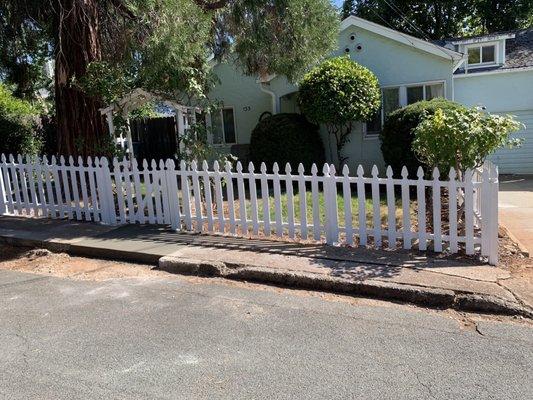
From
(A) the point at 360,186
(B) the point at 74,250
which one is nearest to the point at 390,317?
(A) the point at 360,186

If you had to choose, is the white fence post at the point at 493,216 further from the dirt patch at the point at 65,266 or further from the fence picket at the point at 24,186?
the fence picket at the point at 24,186

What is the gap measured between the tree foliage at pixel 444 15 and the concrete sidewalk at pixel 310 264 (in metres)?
23.6

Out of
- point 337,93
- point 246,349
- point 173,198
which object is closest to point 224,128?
point 337,93

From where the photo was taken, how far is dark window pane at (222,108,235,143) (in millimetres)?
17453

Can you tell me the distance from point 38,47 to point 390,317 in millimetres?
11710

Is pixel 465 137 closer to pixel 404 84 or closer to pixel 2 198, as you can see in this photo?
pixel 2 198

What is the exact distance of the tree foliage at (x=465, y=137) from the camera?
6.16 m

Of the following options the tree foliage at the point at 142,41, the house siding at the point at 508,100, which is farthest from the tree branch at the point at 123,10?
the house siding at the point at 508,100

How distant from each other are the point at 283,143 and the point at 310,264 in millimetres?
7836

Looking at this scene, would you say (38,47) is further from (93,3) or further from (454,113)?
(454,113)

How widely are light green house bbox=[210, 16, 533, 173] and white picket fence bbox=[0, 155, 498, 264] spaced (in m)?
5.74

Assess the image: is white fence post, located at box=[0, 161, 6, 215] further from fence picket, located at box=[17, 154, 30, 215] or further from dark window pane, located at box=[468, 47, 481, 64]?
dark window pane, located at box=[468, 47, 481, 64]

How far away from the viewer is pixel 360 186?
6141 mm

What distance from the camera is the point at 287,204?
6.68 meters
